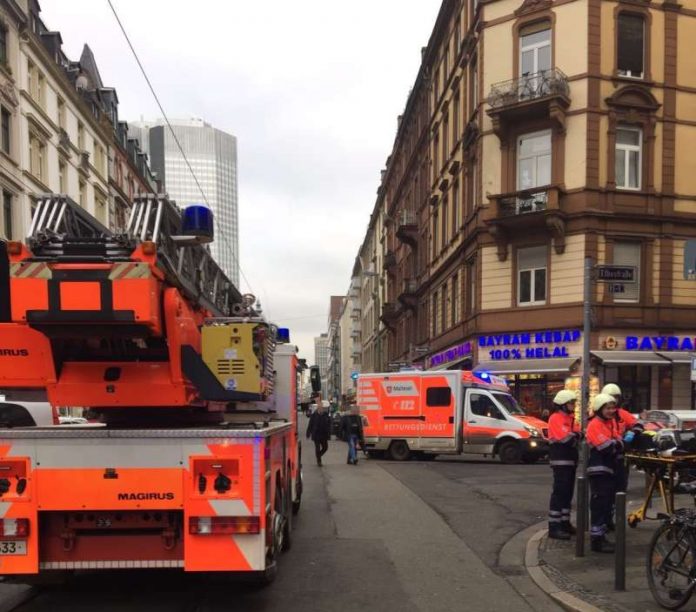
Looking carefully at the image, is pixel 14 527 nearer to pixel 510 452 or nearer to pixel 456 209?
pixel 510 452

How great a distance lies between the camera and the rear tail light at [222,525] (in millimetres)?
4781

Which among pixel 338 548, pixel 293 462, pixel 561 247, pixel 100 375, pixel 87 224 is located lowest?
pixel 338 548

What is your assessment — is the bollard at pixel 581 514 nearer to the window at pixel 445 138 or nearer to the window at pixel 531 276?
the window at pixel 531 276

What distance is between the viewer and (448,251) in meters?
31.5

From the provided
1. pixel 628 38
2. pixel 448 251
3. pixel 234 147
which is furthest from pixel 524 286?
pixel 234 147

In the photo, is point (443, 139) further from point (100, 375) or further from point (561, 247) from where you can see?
point (100, 375)

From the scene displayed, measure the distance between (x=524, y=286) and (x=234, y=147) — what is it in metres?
13.9

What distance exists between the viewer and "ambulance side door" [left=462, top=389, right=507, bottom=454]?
18109 mm

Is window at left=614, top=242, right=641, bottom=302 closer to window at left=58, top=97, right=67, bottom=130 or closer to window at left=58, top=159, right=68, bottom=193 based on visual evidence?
window at left=58, top=159, right=68, bottom=193

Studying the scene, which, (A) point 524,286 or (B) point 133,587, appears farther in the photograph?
(A) point 524,286

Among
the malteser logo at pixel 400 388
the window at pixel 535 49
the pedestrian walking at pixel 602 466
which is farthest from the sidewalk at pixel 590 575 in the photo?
the window at pixel 535 49

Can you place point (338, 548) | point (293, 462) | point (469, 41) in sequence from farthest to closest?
point (469, 41) → point (293, 462) → point (338, 548)

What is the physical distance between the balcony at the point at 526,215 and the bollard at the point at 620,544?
1848cm

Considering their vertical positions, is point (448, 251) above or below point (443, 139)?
below
